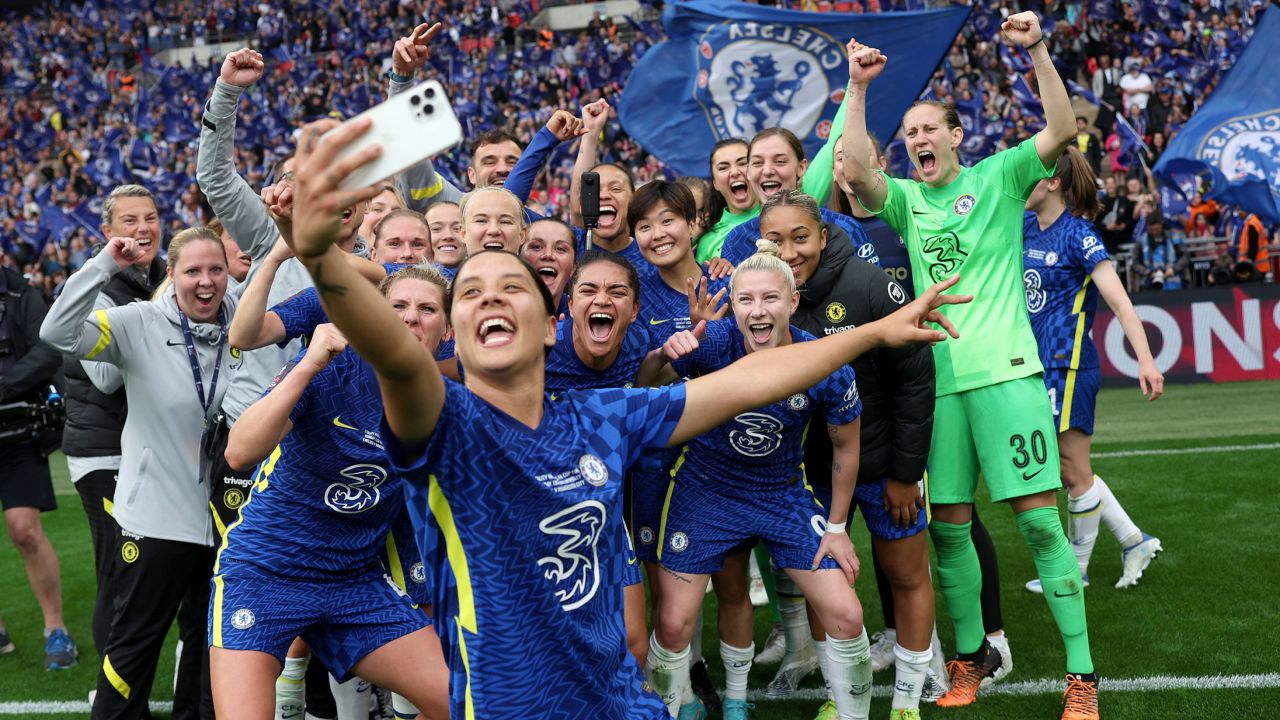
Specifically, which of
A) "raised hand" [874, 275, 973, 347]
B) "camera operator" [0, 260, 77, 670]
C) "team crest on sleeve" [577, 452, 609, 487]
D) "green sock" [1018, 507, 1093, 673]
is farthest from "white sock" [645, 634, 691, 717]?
"camera operator" [0, 260, 77, 670]

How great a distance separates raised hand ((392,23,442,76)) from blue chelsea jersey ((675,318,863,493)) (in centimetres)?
199

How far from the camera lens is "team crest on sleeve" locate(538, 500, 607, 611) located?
104 inches

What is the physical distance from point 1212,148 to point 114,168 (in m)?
23.1

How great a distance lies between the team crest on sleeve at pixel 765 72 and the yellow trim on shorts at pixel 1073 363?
198 inches

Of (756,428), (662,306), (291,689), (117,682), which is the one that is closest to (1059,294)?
(662,306)

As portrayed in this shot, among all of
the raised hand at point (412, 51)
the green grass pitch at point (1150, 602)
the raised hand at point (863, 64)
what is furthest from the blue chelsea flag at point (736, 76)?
the raised hand at point (863, 64)

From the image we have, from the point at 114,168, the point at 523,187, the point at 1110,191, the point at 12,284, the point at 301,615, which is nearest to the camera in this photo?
the point at 301,615

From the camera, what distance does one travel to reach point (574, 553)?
2699 millimetres

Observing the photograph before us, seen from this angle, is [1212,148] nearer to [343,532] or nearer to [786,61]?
[786,61]

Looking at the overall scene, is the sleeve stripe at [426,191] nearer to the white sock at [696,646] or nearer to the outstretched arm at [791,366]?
the white sock at [696,646]

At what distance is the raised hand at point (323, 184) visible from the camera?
6.44ft

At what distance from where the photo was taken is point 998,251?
4.91m

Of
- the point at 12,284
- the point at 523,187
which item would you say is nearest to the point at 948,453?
the point at 523,187

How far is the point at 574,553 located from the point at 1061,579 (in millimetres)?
2778
